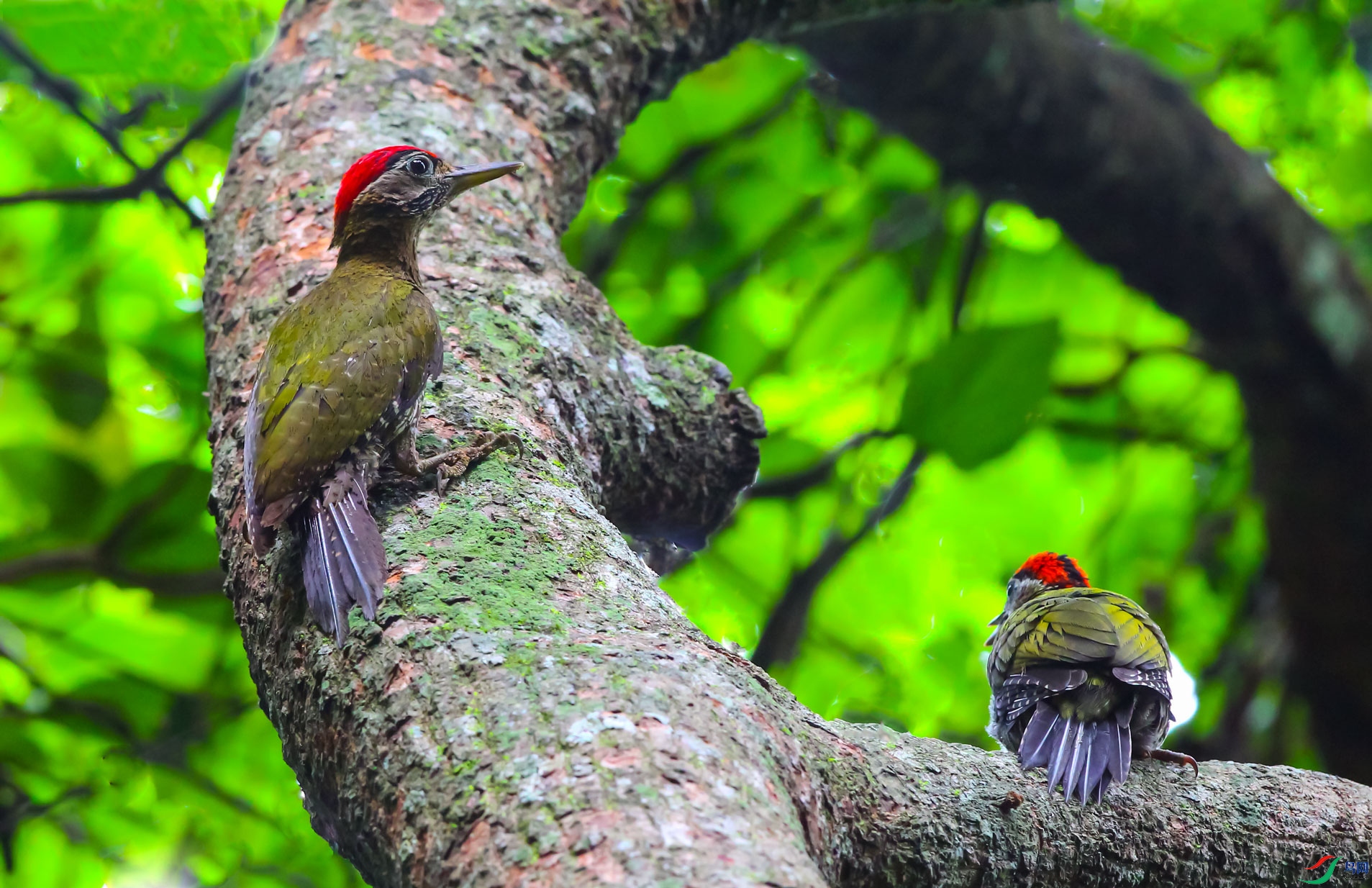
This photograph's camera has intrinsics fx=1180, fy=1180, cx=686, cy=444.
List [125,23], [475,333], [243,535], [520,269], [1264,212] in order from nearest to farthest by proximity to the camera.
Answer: [243,535] → [475,333] → [520,269] → [125,23] → [1264,212]

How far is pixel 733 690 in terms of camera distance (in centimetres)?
167

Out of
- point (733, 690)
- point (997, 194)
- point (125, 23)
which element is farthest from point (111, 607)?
point (997, 194)

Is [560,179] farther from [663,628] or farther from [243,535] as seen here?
[663,628]

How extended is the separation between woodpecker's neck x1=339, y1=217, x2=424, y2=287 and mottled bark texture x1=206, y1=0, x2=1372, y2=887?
0.39 ft

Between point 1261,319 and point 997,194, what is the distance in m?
1.33

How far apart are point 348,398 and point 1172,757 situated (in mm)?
2028

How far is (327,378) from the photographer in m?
2.38

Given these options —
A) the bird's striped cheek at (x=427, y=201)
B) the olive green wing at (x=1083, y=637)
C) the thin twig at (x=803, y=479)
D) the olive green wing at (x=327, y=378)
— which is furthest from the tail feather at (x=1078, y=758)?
the thin twig at (x=803, y=479)

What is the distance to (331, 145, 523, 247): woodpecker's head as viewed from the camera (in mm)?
2785

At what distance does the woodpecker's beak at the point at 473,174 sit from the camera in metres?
2.98

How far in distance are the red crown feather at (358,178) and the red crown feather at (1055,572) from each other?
109 inches

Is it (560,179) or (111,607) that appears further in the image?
(111,607)

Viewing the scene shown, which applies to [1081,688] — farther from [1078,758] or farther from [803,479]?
[803,479]

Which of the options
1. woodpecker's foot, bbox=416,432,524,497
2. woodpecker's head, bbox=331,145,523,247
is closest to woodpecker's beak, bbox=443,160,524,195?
woodpecker's head, bbox=331,145,523,247
